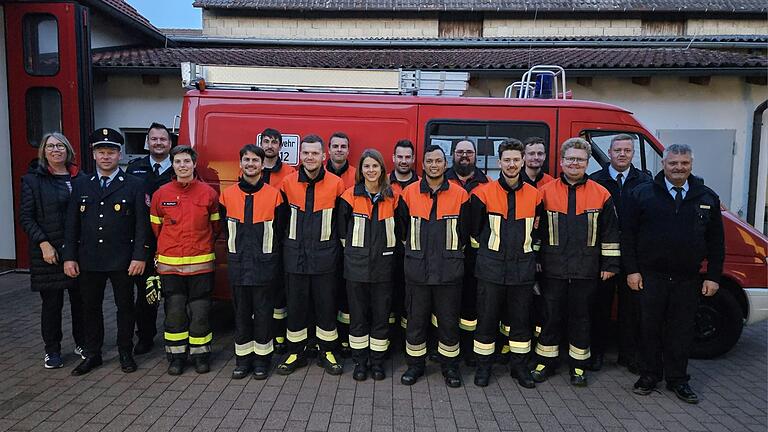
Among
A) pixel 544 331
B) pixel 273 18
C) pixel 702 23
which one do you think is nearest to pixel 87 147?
pixel 544 331

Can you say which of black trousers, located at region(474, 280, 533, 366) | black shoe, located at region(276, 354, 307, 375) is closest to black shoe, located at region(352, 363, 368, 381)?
black shoe, located at region(276, 354, 307, 375)

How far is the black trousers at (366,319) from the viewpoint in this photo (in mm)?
4148

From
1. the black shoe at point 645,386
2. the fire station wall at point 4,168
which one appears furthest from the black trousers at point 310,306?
the fire station wall at point 4,168

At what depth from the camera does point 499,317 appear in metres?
4.22

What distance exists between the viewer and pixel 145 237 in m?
4.18

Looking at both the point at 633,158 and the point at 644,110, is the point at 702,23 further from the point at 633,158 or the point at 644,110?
the point at 633,158

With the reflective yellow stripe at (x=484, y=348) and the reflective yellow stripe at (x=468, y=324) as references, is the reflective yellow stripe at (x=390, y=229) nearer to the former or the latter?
the reflective yellow stripe at (x=468, y=324)

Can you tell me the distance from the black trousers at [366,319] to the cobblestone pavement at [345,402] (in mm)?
251

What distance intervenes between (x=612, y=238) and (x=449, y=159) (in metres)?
1.55

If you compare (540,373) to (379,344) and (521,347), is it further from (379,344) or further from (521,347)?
(379,344)

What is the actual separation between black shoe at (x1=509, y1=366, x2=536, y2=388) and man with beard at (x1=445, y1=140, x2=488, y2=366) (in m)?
0.44

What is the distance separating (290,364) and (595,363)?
268 cm

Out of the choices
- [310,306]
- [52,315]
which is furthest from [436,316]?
[52,315]

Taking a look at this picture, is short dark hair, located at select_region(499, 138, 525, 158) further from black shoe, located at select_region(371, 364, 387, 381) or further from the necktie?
black shoe, located at select_region(371, 364, 387, 381)
